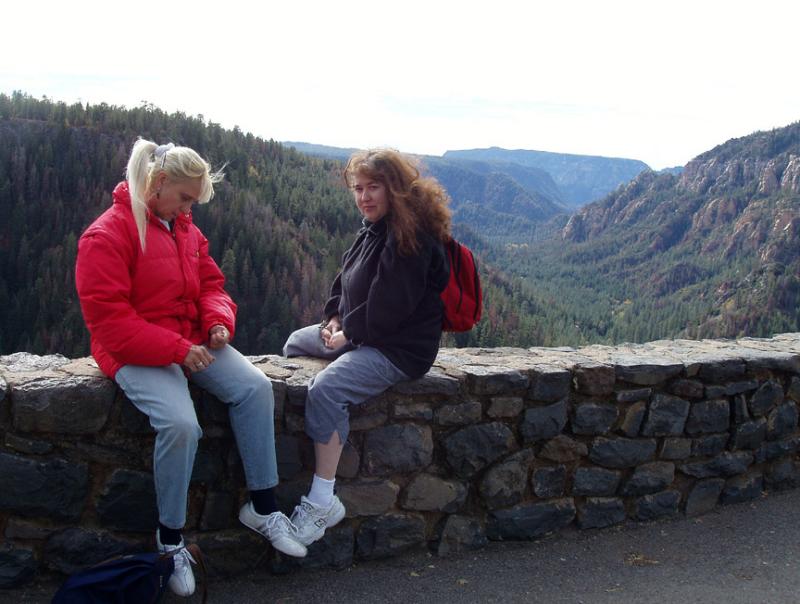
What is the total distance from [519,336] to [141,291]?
6294 centimetres

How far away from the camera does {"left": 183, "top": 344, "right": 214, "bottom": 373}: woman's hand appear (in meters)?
3.16

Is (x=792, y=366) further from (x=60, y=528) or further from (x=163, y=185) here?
(x=60, y=528)

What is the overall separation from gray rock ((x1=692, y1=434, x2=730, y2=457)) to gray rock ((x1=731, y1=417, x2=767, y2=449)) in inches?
2.5

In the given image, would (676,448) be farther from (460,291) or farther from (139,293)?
(139,293)

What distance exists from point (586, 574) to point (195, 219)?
168 feet

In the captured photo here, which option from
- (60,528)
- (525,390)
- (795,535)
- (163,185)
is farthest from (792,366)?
(60,528)

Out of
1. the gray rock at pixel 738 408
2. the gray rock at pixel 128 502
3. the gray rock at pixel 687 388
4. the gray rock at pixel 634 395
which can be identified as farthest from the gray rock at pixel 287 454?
the gray rock at pixel 738 408

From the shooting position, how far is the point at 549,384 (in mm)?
4102

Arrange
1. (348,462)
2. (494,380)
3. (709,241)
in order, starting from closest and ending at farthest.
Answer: (348,462) → (494,380) → (709,241)

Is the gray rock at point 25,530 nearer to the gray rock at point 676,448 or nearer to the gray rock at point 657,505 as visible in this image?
the gray rock at point 657,505

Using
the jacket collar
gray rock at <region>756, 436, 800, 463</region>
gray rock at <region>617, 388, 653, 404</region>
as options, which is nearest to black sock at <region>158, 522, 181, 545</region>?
the jacket collar

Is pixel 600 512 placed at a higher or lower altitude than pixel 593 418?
lower

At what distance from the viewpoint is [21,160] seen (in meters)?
57.8

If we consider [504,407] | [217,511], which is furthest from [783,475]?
[217,511]
